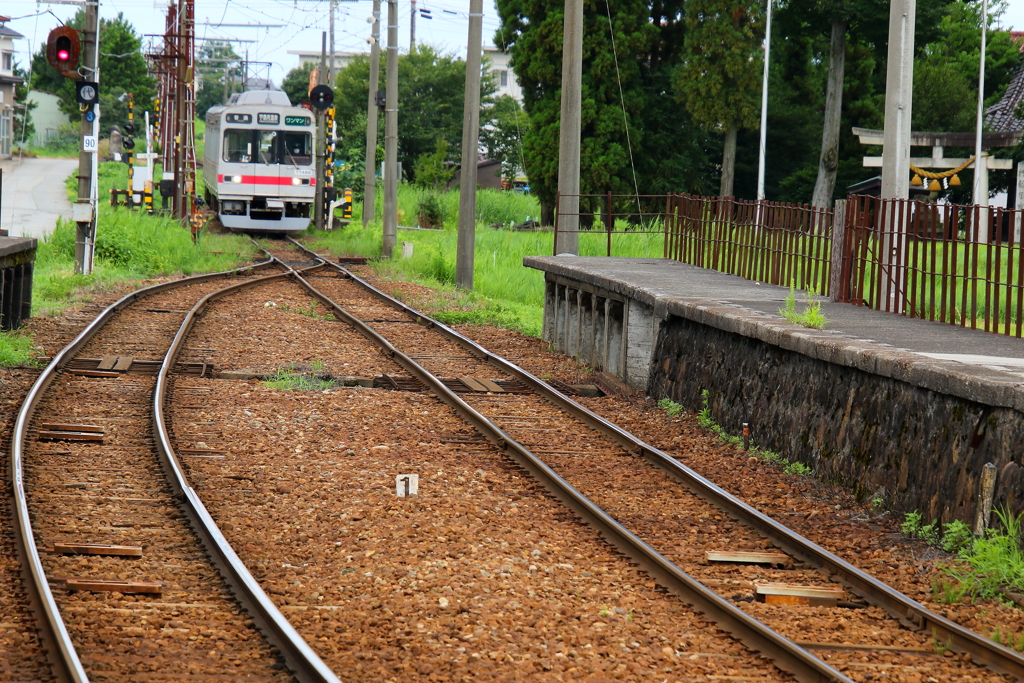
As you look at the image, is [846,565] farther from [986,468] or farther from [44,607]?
[44,607]

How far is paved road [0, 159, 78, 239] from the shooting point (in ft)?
105

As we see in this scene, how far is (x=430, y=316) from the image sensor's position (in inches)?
704

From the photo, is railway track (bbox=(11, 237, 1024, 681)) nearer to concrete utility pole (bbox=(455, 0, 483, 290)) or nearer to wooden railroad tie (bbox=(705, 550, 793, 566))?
wooden railroad tie (bbox=(705, 550, 793, 566))

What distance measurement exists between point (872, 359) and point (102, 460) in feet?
16.7

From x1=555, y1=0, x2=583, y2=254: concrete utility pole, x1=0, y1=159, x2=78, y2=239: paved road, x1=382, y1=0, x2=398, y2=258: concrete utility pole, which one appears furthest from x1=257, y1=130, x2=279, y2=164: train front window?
x1=555, y1=0, x2=583, y2=254: concrete utility pole

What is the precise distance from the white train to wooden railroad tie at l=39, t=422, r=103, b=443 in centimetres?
2296

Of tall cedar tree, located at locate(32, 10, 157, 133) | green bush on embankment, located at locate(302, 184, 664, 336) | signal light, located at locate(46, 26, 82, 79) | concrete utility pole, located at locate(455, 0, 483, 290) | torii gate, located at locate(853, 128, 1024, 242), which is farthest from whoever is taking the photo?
tall cedar tree, located at locate(32, 10, 157, 133)

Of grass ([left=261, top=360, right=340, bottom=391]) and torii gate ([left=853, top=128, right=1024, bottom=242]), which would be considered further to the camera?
→ torii gate ([left=853, top=128, right=1024, bottom=242])

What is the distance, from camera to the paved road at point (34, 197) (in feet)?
105

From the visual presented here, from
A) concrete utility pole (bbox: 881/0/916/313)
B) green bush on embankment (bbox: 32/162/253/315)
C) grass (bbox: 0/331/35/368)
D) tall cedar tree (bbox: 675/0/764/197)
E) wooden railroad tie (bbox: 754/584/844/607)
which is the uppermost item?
tall cedar tree (bbox: 675/0/764/197)

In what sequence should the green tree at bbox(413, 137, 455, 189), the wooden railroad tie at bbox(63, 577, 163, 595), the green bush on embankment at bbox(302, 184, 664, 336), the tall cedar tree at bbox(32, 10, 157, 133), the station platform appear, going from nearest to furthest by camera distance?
the wooden railroad tie at bbox(63, 577, 163, 595) < the station platform < the green bush on embankment at bbox(302, 184, 664, 336) < the green tree at bbox(413, 137, 455, 189) < the tall cedar tree at bbox(32, 10, 157, 133)

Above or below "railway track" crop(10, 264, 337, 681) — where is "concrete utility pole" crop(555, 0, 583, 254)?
above

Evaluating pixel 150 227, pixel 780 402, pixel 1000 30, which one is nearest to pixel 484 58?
pixel 1000 30

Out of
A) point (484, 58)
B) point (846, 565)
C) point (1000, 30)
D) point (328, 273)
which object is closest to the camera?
point (846, 565)
